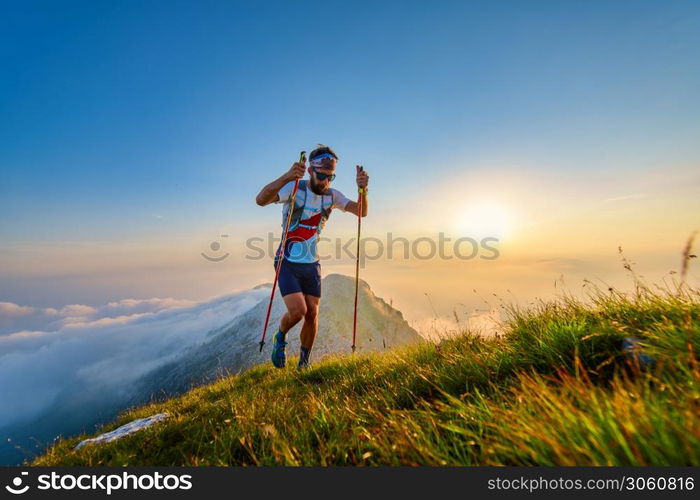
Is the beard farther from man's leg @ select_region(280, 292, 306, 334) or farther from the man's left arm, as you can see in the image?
man's leg @ select_region(280, 292, 306, 334)

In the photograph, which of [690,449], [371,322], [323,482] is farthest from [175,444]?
[371,322]

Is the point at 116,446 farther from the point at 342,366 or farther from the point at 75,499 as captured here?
the point at 342,366

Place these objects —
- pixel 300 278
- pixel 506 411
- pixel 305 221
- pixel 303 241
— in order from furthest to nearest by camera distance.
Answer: pixel 305 221, pixel 303 241, pixel 300 278, pixel 506 411

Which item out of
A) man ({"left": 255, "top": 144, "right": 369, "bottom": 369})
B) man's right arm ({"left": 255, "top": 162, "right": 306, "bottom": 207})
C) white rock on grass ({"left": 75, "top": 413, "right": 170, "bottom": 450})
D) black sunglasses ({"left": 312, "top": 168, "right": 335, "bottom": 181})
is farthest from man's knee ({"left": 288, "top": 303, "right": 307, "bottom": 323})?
black sunglasses ({"left": 312, "top": 168, "right": 335, "bottom": 181})

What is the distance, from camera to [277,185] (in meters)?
6.82

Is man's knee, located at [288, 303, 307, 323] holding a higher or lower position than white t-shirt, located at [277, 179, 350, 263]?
lower

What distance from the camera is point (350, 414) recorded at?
2498 mm

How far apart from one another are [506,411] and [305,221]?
19.3 ft

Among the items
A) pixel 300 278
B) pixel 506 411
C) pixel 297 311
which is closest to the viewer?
pixel 506 411

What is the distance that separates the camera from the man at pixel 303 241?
255 inches

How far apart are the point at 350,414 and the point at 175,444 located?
5.73 ft

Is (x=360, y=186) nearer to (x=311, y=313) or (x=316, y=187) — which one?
(x=316, y=187)

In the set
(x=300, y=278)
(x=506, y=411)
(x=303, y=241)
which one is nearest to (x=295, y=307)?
(x=300, y=278)

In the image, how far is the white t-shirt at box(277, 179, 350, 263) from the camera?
6816 mm
